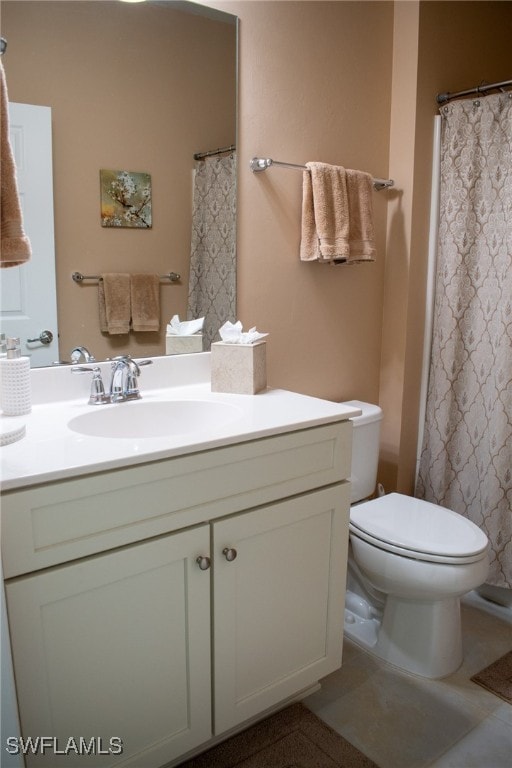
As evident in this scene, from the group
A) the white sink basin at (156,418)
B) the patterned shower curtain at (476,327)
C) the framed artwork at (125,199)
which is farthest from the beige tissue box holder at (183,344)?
the patterned shower curtain at (476,327)

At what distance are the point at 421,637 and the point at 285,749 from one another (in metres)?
0.55

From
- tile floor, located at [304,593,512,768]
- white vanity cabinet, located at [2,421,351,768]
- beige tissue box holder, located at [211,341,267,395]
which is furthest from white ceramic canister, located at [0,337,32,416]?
tile floor, located at [304,593,512,768]

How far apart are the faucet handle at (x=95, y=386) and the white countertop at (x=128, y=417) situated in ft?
0.08

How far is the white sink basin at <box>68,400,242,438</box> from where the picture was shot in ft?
4.92

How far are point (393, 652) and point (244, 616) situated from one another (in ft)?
2.42

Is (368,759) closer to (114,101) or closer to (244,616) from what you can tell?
(244,616)

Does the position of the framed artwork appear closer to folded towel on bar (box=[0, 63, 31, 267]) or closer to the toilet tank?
folded towel on bar (box=[0, 63, 31, 267])

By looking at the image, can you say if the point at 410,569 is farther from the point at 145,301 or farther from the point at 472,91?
the point at 472,91

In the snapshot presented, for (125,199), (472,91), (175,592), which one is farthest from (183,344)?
(472,91)

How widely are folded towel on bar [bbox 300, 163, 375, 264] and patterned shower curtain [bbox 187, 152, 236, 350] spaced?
27cm

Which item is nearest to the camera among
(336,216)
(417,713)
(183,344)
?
(417,713)

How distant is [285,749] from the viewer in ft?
5.06

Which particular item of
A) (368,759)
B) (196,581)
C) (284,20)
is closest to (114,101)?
(284,20)

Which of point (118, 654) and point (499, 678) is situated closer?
point (118, 654)
